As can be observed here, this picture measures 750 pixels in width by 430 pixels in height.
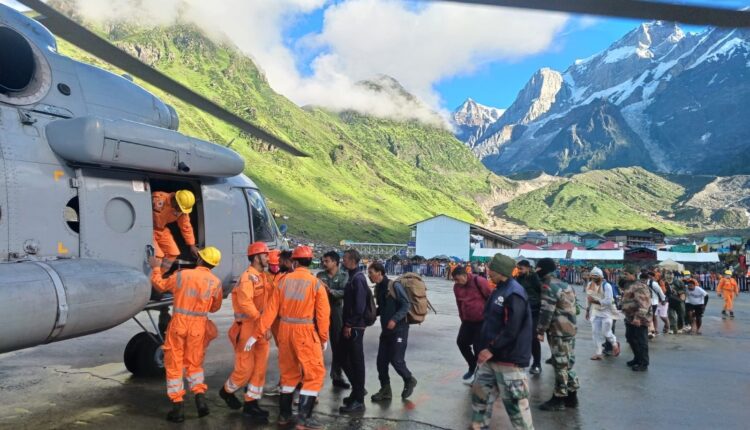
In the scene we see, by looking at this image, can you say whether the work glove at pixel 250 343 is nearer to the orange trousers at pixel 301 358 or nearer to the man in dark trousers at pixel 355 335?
the orange trousers at pixel 301 358

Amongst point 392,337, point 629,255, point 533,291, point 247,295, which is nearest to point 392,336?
point 392,337

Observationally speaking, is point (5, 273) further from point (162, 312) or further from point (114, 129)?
point (162, 312)

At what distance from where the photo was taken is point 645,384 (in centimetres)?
789

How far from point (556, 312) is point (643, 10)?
526 cm

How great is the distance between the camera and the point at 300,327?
5484 millimetres

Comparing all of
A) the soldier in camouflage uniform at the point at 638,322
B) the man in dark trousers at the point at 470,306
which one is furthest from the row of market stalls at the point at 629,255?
the man in dark trousers at the point at 470,306

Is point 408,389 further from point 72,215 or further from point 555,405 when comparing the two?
point 72,215

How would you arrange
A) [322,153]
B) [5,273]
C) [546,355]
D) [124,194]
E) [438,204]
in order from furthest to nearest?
[438,204] → [322,153] → [546,355] → [124,194] → [5,273]

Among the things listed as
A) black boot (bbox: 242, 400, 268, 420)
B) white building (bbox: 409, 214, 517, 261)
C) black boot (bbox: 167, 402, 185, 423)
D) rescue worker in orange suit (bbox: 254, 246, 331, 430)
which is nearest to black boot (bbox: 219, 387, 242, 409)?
black boot (bbox: 242, 400, 268, 420)

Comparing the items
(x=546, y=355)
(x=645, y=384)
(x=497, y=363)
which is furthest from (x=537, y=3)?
(x=546, y=355)

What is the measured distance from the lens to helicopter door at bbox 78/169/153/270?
19.8 feet

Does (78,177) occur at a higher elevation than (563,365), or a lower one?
higher

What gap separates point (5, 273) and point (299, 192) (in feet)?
A: 382

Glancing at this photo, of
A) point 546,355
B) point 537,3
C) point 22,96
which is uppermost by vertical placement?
point 22,96
